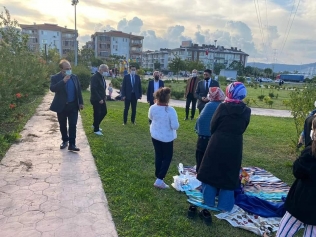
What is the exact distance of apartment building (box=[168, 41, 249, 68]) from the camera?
4166 inches

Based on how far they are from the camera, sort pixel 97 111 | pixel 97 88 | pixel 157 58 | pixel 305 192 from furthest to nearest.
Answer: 1. pixel 157 58
2. pixel 97 111
3. pixel 97 88
4. pixel 305 192

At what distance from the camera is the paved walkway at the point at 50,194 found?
301 cm

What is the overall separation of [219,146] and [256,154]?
11.9ft

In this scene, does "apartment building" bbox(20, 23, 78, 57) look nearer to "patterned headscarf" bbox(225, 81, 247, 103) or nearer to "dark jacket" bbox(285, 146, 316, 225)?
"patterned headscarf" bbox(225, 81, 247, 103)

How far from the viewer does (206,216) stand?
3385 mm

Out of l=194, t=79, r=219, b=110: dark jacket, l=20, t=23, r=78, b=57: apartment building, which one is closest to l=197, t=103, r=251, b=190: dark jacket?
Answer: l=194, t=79, r=219, b=110: dark jacket

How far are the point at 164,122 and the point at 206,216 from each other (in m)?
1.39

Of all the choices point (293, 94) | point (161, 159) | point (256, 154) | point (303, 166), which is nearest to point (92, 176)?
point (161, 159)

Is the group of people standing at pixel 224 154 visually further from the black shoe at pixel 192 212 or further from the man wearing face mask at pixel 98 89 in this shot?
the man wearing face mask at pixel 98 89

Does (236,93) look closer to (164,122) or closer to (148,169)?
(164,122)

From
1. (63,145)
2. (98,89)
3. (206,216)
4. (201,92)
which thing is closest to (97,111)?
(98,89)

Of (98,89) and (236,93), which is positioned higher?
(236,93)

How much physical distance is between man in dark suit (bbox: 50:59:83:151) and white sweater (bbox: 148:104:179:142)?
2.18m

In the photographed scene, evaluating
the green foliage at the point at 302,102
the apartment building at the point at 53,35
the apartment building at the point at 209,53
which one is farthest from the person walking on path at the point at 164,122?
the apartment building at the point at 209,53
